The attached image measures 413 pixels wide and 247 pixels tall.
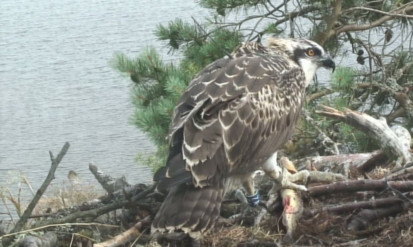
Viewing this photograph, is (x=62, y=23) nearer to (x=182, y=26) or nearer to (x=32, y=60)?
(x=32, y=60)

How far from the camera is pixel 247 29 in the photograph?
262 inches

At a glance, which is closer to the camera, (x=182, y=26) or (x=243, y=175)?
(x=243, y=175)

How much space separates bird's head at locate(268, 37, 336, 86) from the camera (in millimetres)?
4141

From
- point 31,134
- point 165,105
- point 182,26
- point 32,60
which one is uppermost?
point 182,26

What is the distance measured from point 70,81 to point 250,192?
32.2 feet

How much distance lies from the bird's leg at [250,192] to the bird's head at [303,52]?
2.57ft

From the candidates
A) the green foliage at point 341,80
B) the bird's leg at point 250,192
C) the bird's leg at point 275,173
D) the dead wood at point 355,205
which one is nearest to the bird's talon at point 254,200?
the bird's leg at point 250,192

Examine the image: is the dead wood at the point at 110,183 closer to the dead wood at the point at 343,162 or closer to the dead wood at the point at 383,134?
the dead wood at the point at 343,162

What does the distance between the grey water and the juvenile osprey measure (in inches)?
287

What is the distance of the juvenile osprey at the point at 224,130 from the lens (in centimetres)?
315

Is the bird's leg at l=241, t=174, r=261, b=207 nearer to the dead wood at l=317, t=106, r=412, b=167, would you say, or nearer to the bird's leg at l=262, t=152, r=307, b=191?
the bird's leg at l=262, t=152, r=307, b=191

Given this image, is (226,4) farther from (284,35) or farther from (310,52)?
(310,52)

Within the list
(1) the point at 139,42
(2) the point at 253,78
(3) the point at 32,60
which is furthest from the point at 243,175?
(3) the point at 32,60

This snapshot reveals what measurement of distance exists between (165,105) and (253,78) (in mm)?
2369
